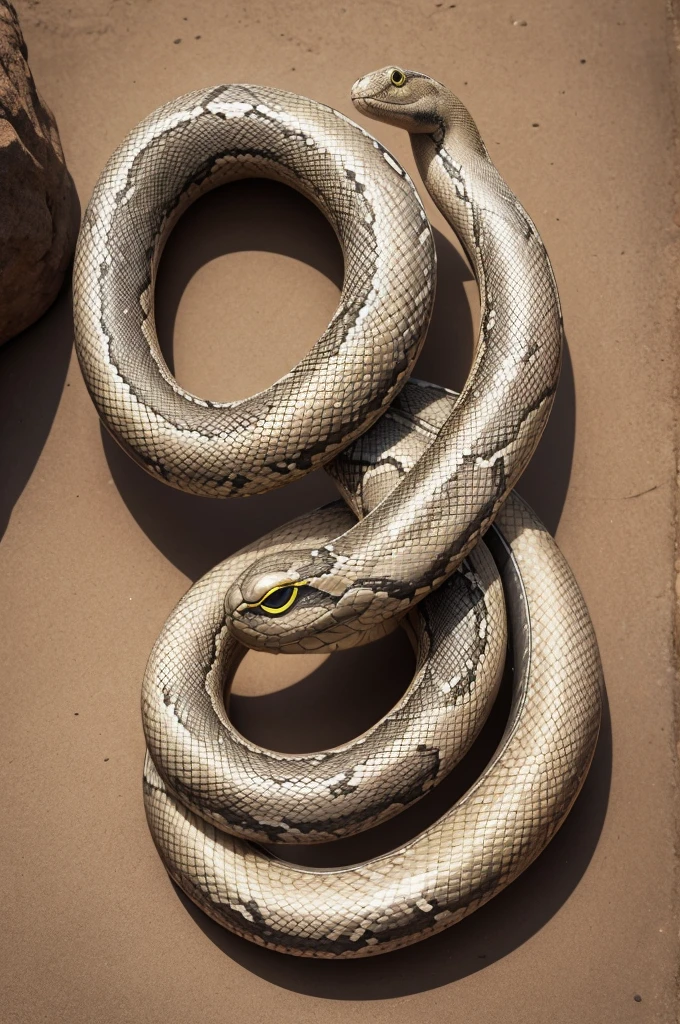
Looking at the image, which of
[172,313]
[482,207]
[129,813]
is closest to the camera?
[482,207]

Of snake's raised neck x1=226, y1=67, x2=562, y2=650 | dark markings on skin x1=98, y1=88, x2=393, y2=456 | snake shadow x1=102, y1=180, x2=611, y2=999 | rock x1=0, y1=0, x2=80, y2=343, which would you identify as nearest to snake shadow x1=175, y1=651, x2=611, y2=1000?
snake shadow x1=102, y1=180, x2=611, y2=999

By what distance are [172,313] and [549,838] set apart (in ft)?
6.13

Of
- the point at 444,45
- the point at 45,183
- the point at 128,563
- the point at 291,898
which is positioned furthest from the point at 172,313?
the point at 291,898

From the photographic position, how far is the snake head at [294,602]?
6.86ft

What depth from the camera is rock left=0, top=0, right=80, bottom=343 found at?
246 cm

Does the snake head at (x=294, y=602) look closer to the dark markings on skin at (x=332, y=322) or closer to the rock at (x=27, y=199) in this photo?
the dark markings on skin at (x=332, y=322)

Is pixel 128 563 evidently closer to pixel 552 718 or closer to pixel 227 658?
pixel 227 658

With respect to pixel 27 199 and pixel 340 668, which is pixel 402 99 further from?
pixel 340 668

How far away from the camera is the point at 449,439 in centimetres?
221

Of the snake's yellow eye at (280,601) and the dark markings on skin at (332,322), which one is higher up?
the dark markings on skin at (332,322)

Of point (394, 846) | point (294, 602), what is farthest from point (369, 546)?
point (394, 846)

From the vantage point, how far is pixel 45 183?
258 centimetres

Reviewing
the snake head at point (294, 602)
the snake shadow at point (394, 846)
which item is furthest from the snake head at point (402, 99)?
the snake shadow at point (394, 846)

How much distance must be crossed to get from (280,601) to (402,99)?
139 cm
